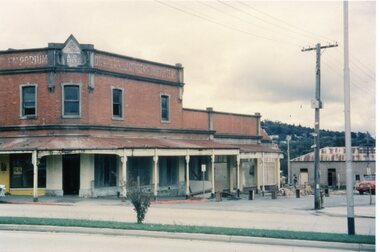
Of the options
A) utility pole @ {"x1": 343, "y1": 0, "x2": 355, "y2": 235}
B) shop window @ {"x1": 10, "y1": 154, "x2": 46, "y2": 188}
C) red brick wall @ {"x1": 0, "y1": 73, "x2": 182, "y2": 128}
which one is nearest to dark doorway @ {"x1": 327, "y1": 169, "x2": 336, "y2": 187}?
red brick wall @ {"x1": 0, "y1": 73, "x2": 182, "y2": 128}

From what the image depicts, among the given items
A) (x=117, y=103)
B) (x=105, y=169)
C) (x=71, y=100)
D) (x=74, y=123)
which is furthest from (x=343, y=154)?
(x=71, y=100)

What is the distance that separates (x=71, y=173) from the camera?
28266 millimetres

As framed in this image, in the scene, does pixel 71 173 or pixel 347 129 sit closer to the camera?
pixel 347 129

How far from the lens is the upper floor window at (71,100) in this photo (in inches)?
1120

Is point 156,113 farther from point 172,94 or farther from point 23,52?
point 23,52

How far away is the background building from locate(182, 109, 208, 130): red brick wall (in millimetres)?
24193

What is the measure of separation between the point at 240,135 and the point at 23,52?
20395mm

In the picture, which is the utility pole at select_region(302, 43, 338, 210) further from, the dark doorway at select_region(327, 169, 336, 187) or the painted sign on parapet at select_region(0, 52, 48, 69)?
the dark doorway at select_region(327, 169, 336, 187)

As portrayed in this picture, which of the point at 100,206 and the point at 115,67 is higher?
the point at 115,67

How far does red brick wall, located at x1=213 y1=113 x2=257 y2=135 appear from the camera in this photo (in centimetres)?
4047

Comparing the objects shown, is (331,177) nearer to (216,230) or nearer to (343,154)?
(343,154)

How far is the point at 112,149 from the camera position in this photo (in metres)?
26.4

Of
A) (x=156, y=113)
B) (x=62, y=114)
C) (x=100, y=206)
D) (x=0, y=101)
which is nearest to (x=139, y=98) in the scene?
(x=156, y=113)

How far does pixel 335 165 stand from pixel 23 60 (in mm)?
41397
